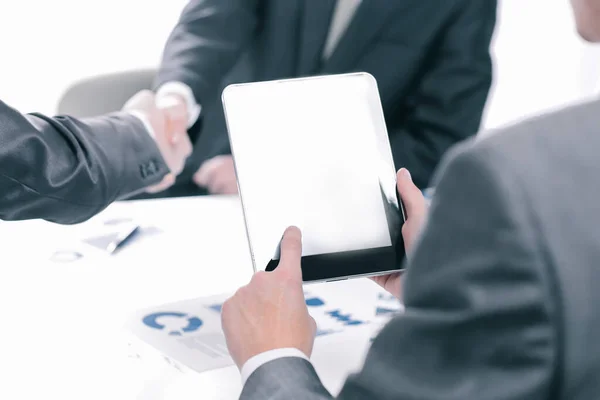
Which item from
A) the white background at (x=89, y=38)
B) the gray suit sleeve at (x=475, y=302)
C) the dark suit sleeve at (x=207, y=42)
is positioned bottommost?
the white background at (x=89, y=38)

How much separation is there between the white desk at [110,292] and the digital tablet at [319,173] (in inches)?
5.4

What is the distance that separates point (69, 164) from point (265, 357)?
54 cm

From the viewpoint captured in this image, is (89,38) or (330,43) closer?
(330,43)

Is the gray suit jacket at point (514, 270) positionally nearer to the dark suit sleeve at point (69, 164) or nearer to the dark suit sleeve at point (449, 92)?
Answer: the dark suit sleeve at point (69, 164)

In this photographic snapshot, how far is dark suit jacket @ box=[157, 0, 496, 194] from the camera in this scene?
166cm

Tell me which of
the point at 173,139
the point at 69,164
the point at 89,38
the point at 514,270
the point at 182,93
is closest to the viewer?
the point at 514,270

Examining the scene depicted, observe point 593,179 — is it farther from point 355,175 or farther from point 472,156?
point 355,175

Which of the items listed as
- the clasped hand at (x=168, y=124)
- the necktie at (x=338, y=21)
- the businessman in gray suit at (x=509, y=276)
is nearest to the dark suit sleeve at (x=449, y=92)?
the necktie at (x=338, y=21)

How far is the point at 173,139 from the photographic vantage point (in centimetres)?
146

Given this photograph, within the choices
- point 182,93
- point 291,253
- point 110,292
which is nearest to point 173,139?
point 182,93

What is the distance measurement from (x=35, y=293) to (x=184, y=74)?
29.6 inches

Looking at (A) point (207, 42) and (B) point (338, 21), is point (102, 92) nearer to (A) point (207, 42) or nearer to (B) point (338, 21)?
(A) point (207, 42)

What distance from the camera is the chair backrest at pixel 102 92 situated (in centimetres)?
176

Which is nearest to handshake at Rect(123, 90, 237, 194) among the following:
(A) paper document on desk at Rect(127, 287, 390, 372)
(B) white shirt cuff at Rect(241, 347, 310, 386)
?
(A) paper document on desk at Rect(127, 287, 390, 372)
